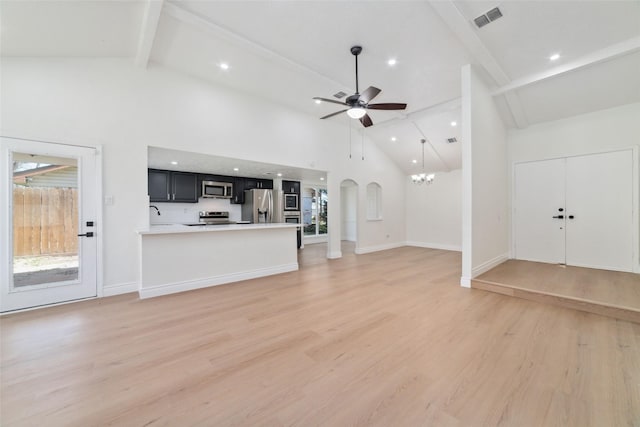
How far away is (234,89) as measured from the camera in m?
4.62

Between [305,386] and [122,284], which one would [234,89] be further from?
[305,386]

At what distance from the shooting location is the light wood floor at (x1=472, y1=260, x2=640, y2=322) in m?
2.88

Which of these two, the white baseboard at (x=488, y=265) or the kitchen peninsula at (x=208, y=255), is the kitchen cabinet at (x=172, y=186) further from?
the white baseboard at (x=488, y=265)

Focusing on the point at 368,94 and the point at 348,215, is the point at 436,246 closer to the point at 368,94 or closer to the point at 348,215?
the point at 348,215

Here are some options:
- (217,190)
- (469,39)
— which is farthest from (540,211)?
(217,190)

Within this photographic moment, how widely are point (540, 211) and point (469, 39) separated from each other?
4159 mm

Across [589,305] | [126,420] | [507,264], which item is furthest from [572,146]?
[126,420]

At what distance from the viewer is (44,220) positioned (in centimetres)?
317

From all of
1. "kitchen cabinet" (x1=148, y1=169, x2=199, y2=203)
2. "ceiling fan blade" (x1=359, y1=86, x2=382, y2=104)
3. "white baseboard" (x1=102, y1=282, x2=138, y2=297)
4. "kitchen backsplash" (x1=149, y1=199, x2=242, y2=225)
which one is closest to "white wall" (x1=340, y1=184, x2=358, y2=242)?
"kitchen backsplash" (x1=149, y1=199, x2=242, y2=225)

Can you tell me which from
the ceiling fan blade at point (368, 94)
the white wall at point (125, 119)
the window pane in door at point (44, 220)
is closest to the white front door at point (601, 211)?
the ceiling fan blade at point (368, 94)

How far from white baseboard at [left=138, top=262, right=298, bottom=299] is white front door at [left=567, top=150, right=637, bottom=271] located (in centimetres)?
579

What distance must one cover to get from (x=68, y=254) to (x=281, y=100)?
433 centimetres

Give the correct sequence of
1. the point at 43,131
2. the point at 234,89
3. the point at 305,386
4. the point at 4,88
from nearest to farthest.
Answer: the point at 305,386, the point at 4,88, the point at 43,131, the point at 234,89

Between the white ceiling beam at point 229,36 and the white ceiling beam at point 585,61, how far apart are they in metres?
3.42
